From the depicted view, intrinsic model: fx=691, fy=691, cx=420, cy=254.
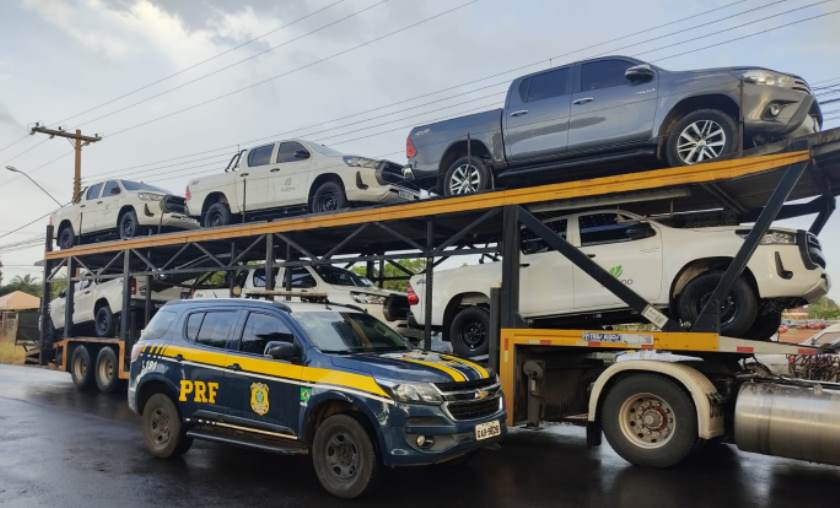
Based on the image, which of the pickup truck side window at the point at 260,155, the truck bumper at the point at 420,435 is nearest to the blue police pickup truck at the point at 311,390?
the truck bumper at the point at 420,435

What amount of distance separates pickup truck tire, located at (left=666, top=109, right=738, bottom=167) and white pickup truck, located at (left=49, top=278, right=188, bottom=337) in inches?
388

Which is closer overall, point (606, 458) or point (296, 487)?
point (296, 487)

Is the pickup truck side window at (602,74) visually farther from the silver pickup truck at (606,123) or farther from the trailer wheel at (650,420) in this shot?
the trailer wheel at (650,420)

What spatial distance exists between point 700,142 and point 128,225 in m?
11.7

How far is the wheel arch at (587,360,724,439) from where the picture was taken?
6391mm

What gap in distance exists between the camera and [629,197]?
293 inches

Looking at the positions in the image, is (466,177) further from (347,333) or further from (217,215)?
(217,215)

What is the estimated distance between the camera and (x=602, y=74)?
27.2 feet

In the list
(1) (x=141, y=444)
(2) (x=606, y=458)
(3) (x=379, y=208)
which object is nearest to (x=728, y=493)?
(2) (x=606, y=458)

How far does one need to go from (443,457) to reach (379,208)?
465 centimetres

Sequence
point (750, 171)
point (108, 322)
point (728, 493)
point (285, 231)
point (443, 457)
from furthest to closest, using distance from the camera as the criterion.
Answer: point (108, 322), point (285, 231), point (750, 171), point (728, 493), point (443, 457)

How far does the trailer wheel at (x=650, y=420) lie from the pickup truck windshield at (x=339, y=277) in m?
5.26

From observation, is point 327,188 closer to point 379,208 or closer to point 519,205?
point 379,208

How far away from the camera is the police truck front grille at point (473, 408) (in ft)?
18.3
